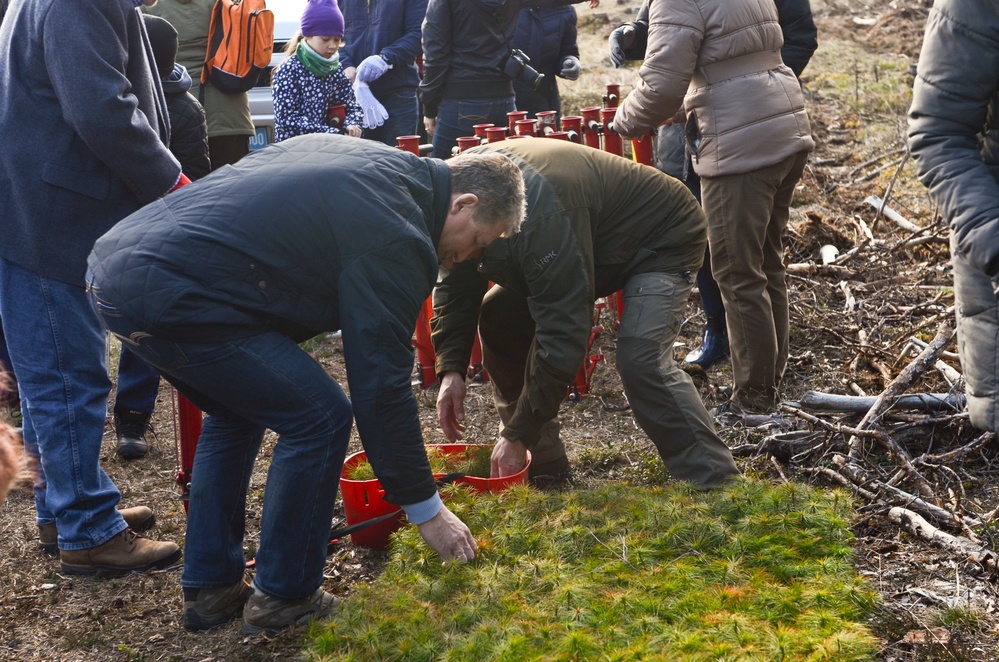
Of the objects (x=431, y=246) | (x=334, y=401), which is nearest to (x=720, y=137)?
(x=431, y=246)

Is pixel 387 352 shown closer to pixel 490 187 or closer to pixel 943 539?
pixel 490 187

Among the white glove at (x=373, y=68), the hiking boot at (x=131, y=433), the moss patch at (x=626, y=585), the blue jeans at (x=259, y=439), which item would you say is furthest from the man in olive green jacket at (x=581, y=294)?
→ the white glove at (x=373, y=68)

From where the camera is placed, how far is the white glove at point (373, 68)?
21.8 ft

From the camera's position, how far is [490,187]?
2.88 meters

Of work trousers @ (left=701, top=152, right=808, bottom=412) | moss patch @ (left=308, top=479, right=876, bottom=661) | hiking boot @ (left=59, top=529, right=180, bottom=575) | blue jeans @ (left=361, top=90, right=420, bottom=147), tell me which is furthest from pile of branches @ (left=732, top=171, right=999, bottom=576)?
blue jeans @ (left=361, top=90, right=420, bottom=147)

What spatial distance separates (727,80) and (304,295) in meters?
2.21

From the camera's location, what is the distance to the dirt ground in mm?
2994

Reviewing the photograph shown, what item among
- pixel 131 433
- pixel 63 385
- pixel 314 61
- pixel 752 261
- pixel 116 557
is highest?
pixel 314 61

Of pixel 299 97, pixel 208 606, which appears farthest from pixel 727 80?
pixel 299 97

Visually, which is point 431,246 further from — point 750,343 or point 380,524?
point 750,343

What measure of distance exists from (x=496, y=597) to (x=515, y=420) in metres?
0.74

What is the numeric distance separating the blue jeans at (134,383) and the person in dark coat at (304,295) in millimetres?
1747

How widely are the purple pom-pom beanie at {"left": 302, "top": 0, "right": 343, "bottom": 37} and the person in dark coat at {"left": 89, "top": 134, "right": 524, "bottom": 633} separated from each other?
3338 millimetres

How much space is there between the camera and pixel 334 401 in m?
2.84
